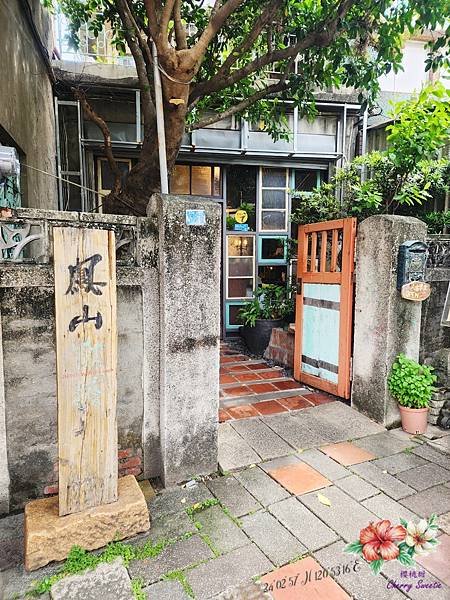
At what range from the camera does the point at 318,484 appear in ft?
10.1

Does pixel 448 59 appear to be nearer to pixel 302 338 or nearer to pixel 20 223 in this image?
pixel 302 338

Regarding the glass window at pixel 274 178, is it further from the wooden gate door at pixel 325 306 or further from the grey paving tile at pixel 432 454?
the grey paving tile at pixel 432 454

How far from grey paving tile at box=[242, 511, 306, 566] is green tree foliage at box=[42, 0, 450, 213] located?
12.3 feet

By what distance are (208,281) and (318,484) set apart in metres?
1.86

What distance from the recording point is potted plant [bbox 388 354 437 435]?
3924 mm

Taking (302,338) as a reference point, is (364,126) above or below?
above

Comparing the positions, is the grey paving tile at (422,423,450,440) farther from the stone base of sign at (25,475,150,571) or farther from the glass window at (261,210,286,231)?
the glass window at (261,210,286,231)

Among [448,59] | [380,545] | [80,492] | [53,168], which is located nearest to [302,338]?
[380,545]

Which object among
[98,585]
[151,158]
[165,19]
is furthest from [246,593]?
[165,19]

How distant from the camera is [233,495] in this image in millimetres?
2949

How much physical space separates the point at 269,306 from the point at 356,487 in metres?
4.23

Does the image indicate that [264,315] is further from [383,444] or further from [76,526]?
[76,526]

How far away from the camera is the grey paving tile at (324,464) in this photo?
3.22 m

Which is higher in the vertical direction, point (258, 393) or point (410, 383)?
point (410, 383)
